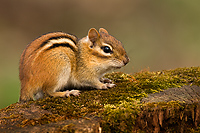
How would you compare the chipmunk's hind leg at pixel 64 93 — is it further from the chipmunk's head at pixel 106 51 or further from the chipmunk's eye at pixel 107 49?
the chipmunk's eye at pixel 107 49

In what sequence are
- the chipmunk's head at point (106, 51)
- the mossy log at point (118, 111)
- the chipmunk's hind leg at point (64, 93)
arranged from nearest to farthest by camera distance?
the mossy log at point (118, 111) → the chipmunk's hind leg at point (64, 93) → the chipmunk's head at point (106, 51)

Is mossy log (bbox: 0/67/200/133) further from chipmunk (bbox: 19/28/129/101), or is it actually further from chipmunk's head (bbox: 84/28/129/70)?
chipmunk's head (bbox: 84/28/129/70)

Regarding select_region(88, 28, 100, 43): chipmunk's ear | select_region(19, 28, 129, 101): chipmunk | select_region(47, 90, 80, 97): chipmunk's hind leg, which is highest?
select_region(88, 28, 100, 43): chipmunk's ear

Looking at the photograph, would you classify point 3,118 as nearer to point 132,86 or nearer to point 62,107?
point 62,107

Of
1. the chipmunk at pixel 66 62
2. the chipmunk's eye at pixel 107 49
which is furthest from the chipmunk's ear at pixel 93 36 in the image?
the chipmunk's eye at pixel 107 49

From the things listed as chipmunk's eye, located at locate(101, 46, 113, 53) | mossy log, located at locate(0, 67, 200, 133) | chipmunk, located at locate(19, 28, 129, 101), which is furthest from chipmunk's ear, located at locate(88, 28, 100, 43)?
mossy log, located at locate(0, 67, 200, 133)

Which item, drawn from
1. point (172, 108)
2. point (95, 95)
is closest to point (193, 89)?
point (172, 108)
